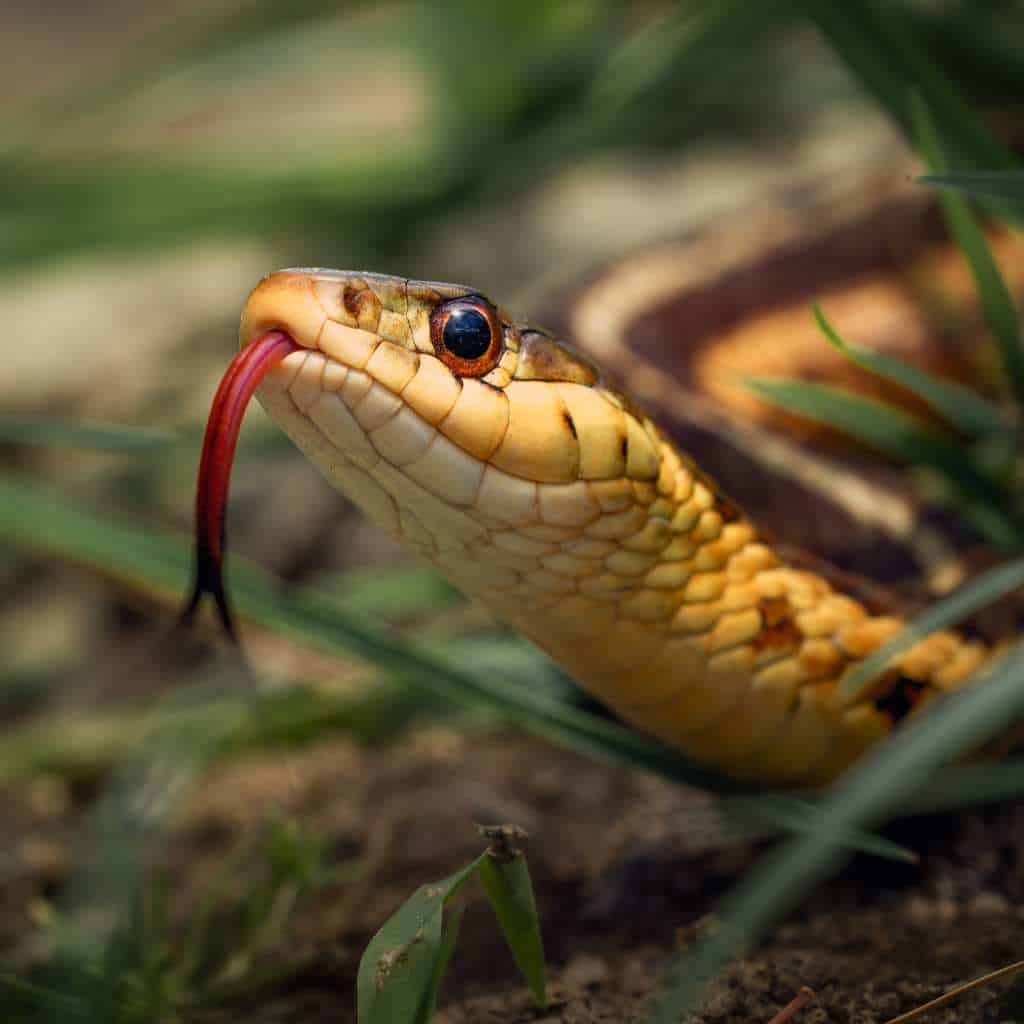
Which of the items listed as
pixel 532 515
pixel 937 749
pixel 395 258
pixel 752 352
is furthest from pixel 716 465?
pixel 395 258

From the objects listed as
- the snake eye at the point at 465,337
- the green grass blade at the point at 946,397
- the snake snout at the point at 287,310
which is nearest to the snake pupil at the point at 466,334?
the snake eye at the point at 465,337

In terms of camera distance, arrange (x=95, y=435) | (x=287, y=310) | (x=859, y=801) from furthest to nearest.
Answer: (x=95, y=435) → (x=287, y=310) → (x=859, y=801)

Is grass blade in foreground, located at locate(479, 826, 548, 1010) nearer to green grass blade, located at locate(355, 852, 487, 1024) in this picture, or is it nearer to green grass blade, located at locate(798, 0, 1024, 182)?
green grass blade, located at locate(355, 852, 487, 1024)

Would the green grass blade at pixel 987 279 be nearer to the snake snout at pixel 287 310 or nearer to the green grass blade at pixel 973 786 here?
the green grass blade at pixel 973 786

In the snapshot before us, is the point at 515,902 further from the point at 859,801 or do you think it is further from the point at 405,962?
the point at 859,801

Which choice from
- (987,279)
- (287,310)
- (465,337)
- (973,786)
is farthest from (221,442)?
(987,279)

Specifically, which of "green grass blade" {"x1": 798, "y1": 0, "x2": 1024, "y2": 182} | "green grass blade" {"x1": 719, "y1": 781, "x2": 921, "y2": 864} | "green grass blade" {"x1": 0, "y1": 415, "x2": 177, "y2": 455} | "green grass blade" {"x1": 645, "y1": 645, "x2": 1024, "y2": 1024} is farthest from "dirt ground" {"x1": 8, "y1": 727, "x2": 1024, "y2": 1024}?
"green grass blade" {"x1": 798, "y1": 0, "x2": 1024, "y2": 182}

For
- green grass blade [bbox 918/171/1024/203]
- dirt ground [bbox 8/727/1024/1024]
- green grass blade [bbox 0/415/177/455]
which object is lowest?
dirt ground [bbox 8/727/1024/1024]

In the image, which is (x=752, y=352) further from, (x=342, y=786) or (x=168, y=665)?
(x=168, y=665)
